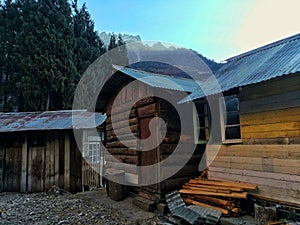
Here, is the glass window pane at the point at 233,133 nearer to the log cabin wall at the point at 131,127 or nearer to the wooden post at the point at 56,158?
the log cabin wall at the point at 131,127

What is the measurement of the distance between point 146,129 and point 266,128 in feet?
10.9

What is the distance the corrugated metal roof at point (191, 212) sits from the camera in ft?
15.4

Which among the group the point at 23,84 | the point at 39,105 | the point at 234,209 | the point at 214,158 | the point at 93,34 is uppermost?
the point at 93,34

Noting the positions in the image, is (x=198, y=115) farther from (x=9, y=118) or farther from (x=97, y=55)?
(x=97, y=55)

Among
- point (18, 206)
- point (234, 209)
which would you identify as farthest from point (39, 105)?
point (234, 209)

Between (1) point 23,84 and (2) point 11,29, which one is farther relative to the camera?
(2) point 11,29

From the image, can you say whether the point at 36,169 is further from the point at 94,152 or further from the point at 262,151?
the point at 262,151

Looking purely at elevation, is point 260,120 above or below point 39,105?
below

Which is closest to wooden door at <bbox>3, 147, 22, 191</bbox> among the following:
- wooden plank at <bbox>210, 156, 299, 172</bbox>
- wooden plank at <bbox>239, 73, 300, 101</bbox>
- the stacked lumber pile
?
the stacked lumber pile

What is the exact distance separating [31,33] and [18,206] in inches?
558

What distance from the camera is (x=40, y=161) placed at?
1034cm

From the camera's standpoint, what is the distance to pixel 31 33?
17.3 meters

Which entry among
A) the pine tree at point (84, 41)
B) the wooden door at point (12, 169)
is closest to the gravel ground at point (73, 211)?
the wooden door at point (12, 169)

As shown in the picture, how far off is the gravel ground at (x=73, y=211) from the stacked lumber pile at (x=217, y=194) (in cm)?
87
